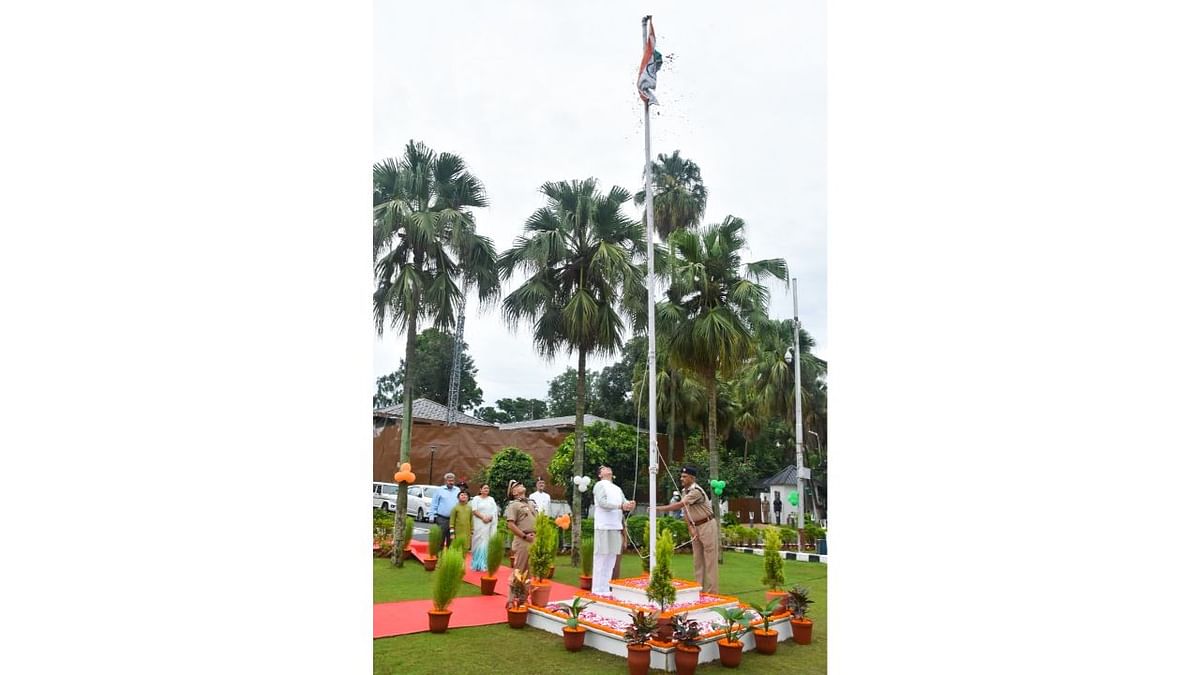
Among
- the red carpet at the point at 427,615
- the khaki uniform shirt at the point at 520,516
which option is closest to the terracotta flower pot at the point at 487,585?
the red carpet at the point at 427,615

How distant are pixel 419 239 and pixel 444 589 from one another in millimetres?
5561

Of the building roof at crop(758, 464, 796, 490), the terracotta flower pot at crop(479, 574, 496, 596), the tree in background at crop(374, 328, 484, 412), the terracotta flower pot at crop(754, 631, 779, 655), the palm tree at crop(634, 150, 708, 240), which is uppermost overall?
the palm tree at crop(634, 150, 708, 240)

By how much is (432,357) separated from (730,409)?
981cm

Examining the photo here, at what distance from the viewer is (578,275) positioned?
1148 cm

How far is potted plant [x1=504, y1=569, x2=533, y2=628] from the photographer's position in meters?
6.64

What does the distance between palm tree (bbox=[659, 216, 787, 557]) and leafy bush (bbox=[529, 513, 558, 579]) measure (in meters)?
5.21

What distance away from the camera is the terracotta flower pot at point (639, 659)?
527 centimetres

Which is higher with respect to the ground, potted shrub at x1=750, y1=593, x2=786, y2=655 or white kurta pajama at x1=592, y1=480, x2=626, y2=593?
white kurta pajama at x1=592, y1=480, x2=626, y2=593

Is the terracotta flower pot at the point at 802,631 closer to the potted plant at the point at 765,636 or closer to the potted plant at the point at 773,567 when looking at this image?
the potted plant at the point at 765,636

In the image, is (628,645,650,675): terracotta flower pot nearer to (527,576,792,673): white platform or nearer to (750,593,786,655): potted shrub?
(527,576,792,673): white platform

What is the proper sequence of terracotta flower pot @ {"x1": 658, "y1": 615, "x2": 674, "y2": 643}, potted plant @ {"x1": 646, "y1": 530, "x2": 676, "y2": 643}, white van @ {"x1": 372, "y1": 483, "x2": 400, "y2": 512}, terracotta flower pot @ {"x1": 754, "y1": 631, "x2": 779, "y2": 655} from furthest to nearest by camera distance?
white van @ {"x1": 372, "y1": 483, "x2": 400, "y2": 512}, terracotta flower pot @ {"x1": 754, "y1": 631, "x2": 779, "y2": 655}, potted plant @ {"x1": 646, "y1": 530, "x2": 676, "y2": 643}, terracotta flower pot @ {"x1": 658, "y1": 615, "x2": 674, "y2": 643}

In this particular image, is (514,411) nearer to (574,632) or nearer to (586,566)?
(586,566)

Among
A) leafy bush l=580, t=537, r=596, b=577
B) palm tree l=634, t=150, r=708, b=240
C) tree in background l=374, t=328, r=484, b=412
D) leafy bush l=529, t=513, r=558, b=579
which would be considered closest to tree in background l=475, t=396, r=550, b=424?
tree in background l=374, t=328, r=484, b=412

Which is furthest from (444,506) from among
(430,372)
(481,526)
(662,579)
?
(430,372)
